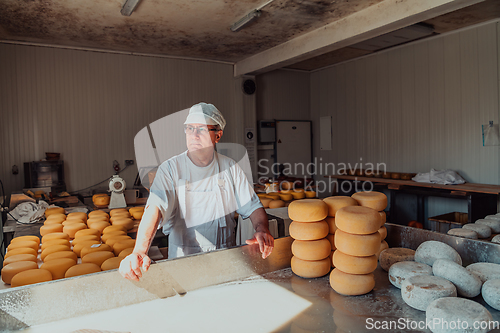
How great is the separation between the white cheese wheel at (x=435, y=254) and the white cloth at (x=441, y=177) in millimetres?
4070

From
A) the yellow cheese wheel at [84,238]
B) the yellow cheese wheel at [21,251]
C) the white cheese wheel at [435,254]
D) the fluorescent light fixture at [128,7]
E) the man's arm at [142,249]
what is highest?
the fluorescent light fixture at [128,7]

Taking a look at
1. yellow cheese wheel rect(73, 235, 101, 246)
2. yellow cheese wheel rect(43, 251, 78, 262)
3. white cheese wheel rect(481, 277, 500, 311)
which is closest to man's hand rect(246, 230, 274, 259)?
white cheese wheel rect(481, 277, 500, 311)

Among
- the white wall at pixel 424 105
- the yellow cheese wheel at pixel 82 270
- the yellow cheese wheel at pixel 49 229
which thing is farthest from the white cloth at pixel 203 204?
the white wall at pixel 424 105

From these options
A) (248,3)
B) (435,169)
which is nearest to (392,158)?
(435,169)

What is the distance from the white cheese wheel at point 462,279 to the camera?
42.6 inches

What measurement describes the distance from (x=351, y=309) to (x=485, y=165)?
189 inches

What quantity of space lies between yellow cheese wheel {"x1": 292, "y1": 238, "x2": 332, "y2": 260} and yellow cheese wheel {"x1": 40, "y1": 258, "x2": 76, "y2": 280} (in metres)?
1.30

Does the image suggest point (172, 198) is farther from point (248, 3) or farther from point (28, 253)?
point (248, 3)

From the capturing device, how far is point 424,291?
1.01 meters

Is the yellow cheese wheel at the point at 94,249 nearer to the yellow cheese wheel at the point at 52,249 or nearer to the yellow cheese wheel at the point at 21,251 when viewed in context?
the yellow cheese wheel at the point at 52,249

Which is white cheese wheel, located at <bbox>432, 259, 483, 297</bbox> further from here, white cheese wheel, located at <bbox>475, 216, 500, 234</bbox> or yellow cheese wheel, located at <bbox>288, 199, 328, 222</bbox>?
white cheese wheel, located at <bbox>475, 216, 500, 234</bbox>

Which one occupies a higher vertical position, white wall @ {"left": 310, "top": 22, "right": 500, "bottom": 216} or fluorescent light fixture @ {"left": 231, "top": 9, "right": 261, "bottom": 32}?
fluorescent light fixture @ {"left": 231, "top": 9, "right": 261, "bottom": 32}

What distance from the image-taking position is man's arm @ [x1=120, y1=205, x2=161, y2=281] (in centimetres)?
109

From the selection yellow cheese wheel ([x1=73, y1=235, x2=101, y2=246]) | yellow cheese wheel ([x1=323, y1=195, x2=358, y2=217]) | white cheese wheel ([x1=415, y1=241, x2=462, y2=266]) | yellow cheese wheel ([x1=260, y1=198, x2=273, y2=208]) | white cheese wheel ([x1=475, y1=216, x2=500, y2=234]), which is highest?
yellow cheese wheel ([x1=323, y1=195, x2=358, y2=217])
